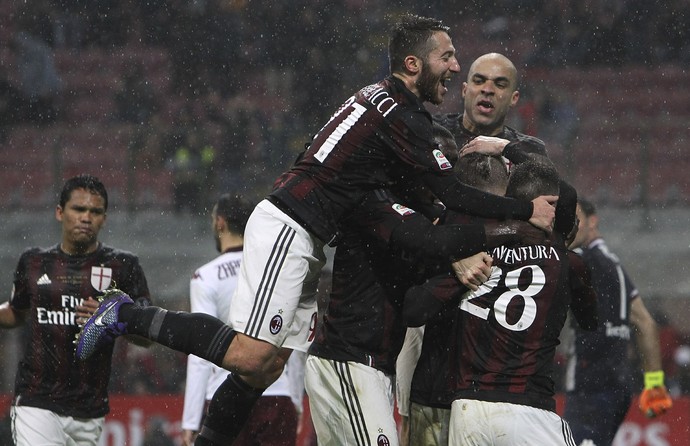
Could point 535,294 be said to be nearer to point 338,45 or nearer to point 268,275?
point 268,275

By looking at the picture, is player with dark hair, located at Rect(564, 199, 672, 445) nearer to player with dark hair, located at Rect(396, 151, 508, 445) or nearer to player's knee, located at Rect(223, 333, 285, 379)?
player with dark hair, located at Rect(396, 151, 508, 445)

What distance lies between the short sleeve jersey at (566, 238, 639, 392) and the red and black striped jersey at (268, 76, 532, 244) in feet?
8.30

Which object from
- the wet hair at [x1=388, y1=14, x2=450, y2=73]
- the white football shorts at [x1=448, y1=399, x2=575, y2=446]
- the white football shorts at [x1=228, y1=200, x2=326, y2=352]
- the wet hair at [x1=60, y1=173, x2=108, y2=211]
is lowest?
the white football shorts at [x1=448, y1=399, x2=575, y2=446]

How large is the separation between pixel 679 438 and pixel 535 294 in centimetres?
538

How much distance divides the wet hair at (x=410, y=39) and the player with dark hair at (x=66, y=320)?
1870 millimetres

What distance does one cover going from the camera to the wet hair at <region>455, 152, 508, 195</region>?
15.6 feet

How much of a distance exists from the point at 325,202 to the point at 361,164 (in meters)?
0.22

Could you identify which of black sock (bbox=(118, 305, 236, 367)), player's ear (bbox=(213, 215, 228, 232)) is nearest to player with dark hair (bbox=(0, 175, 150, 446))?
player's ear (bbox=(213, 215, 228, 232))

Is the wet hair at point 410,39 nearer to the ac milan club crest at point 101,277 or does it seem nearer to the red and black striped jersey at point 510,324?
the red and black striped jersey at point 510,324

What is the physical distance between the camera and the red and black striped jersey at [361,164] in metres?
4.54

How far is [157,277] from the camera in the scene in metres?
12.2

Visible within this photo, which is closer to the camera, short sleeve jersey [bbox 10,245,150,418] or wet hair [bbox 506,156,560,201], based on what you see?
wet hair [bbox 506,156,560,201]

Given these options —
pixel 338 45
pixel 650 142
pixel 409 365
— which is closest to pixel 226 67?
pixel 338 45

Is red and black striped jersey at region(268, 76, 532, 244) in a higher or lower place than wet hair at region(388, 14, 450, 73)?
lower
